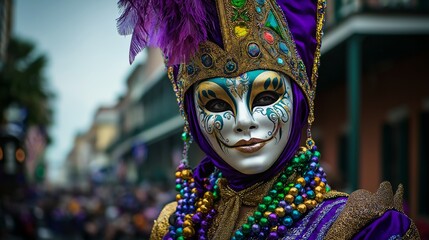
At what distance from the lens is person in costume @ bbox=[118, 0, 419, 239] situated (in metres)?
2.46

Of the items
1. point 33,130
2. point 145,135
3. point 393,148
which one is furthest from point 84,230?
point 145,135

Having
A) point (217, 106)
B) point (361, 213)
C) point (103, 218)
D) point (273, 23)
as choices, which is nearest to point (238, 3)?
point (273, 23)

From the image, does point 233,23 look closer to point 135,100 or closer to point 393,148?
point 393,148

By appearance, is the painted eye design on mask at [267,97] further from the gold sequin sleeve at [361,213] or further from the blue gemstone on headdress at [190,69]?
the gold sequin sleeve at [361,213]

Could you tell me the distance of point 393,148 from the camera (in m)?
13.9

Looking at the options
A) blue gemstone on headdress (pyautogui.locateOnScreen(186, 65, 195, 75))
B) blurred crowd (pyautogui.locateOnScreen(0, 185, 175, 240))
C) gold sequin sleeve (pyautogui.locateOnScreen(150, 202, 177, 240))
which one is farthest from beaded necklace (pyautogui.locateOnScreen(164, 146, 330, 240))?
blurred crowd (pyautogui.locateOnScreen(0, 185, 175, 240))

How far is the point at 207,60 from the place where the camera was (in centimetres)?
253

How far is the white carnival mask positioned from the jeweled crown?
3cm

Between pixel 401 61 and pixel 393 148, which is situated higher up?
pixel 401 61

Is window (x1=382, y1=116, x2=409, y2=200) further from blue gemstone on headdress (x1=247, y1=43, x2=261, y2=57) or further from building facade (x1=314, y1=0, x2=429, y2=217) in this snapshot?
blue gemstone on headdress (x1=247, y1=43, x2=261, y2=57)

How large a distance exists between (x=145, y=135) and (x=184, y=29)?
141ft

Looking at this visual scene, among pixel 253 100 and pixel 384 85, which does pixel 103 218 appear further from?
pixel 253 100

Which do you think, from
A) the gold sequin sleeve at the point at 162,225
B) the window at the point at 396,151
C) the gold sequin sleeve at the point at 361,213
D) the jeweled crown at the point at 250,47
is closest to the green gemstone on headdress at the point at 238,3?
the jeweled crown at the point at 250,47

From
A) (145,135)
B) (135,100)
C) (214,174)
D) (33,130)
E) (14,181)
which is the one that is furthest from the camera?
(135,100)
